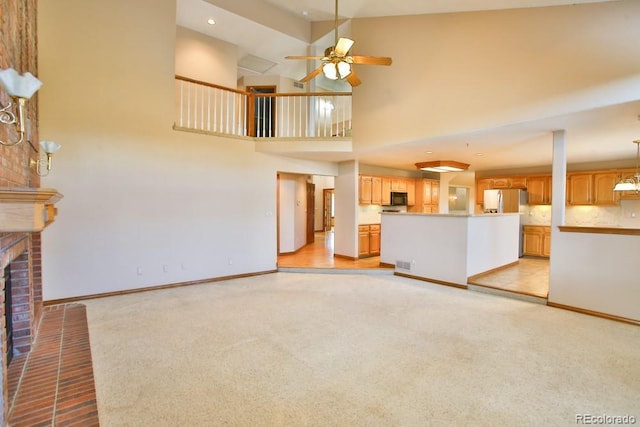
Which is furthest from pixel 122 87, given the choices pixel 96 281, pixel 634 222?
pixel 634 222

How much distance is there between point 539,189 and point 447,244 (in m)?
4.12

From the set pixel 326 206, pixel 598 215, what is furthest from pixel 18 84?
pixel 326 206

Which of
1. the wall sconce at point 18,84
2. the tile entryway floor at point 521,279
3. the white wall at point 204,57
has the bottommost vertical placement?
the tile entryway floor at point 521,279

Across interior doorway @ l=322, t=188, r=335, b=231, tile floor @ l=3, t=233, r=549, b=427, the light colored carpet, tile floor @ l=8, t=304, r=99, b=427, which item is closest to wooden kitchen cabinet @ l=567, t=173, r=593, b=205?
tile floor @ l=3, t=233, r=549, b=427

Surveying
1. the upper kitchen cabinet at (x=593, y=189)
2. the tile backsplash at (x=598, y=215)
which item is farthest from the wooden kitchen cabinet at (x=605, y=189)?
the tile backsplash at (x=598, y=215)

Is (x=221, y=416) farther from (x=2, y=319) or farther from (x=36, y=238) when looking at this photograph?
(x=36, y=238)

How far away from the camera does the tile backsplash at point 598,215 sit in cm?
656

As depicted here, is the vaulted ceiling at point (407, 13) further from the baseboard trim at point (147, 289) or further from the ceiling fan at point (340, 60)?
the baseboard trim at point (147, 289)

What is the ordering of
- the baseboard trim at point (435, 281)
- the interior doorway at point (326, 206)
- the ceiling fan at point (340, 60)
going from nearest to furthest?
the ceiling fan at point (340, 60) → the baseboard trim at point (435, 281) → the interior doorway at point (326, 206)

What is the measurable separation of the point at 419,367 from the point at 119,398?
2.36 meters

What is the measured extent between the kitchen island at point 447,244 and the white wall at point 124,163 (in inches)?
131

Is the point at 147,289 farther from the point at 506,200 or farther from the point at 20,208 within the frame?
the point at 506,200

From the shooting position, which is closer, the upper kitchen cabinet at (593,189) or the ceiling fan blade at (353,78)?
the ceiling fan blade at (353,78)

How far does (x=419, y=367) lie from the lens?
2.63m
